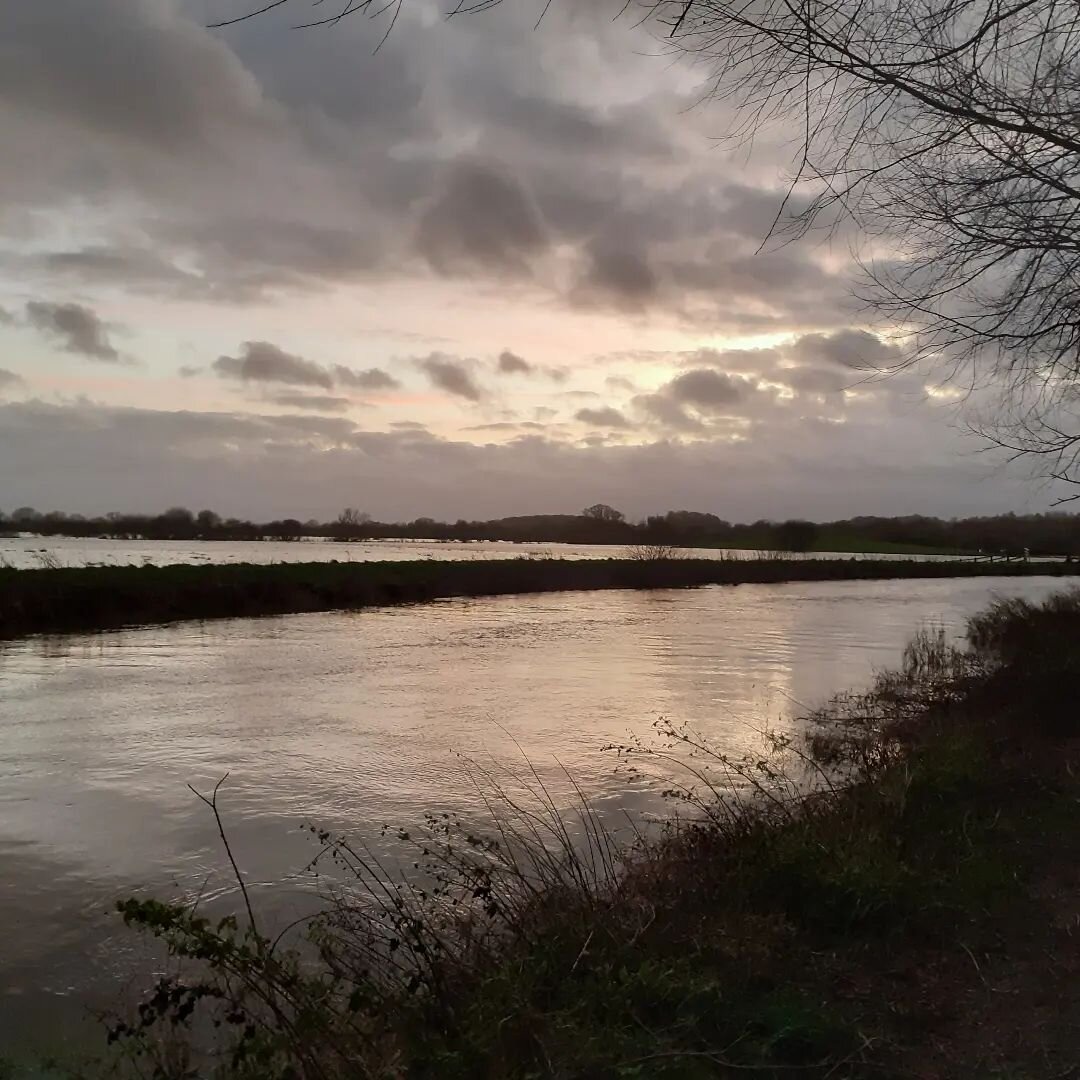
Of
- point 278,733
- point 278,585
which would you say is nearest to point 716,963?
point 278,733

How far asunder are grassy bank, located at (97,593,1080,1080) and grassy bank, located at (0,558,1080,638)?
2471 centimetres

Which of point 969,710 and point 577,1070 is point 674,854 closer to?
point 577,1070

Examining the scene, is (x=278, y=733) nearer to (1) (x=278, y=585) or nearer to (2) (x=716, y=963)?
(2) (x=716, y=963)

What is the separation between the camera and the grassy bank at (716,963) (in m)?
3.80

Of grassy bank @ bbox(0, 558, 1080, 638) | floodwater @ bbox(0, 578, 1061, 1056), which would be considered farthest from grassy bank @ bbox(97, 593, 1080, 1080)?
grassy bank @ bbox(0, 558, 1080, 638)

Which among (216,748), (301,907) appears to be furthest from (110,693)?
(301,907)

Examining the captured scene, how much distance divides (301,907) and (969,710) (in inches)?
356

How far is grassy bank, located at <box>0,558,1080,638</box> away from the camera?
28453mm

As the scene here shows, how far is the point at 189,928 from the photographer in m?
3.90

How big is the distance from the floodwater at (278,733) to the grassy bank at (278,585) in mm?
2323

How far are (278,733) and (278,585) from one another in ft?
79.2

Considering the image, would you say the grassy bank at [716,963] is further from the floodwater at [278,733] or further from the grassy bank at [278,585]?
the grassy bank at [278,585]

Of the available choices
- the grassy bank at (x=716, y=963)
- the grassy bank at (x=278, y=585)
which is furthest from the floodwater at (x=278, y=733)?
the grassy bank at (x=278, y=585)

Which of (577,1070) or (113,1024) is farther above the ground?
(577,1070)
